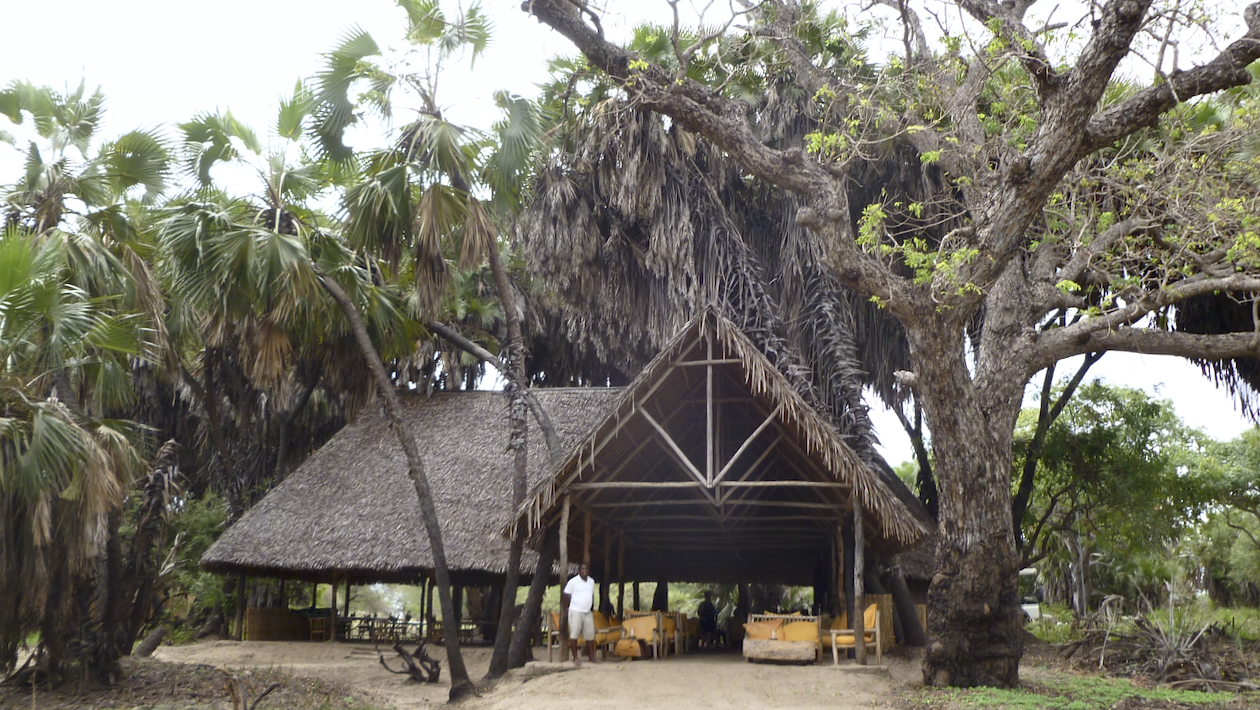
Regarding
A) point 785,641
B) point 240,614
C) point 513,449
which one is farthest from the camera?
point 240,614

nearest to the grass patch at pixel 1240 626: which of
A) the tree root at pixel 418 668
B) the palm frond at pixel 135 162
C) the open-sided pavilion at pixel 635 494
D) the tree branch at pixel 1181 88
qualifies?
the open-sided pavilion at pixel 635 494

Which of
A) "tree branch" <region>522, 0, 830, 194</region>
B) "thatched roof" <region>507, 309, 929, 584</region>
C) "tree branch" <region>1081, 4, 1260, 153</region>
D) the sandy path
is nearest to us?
"tree branch" <region>1081, 4, 1260, 153</region>

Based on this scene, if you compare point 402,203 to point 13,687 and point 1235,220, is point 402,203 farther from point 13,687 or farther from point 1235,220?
point 1235,220

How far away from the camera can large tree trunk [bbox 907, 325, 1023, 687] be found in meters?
9.22

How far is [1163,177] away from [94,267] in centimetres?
1121

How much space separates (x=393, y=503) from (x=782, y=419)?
8829 millimetres

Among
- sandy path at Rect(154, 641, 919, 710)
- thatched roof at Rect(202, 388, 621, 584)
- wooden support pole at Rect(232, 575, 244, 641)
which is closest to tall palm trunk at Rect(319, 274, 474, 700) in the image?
sandy path at Rect(154, 641, 919, 710)

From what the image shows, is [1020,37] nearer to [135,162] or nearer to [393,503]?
[135,162]

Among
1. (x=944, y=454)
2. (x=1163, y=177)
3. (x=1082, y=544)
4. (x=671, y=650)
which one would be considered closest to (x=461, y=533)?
(x=671, y=650)

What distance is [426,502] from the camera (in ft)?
37.4

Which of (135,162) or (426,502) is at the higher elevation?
(135,162)

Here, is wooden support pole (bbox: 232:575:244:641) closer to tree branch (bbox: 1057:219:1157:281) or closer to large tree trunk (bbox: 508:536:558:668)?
large tree trunk (bbox: 508:536:558:668)

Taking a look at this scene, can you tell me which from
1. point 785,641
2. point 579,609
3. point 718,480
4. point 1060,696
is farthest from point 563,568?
point 1060,696

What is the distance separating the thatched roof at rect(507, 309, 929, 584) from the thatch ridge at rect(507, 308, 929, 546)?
0.01 meters
